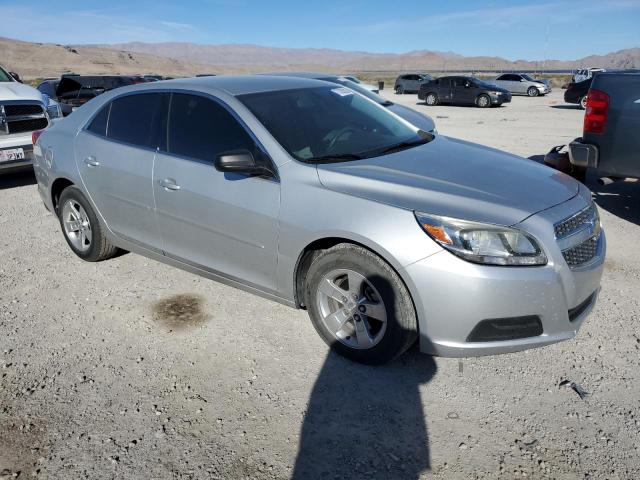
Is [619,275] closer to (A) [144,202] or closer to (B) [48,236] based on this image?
(A) [144,202]

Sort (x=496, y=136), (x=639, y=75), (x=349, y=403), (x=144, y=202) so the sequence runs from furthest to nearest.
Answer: (x=496, y=136), (x=639, y=75), (x=144, y=202), (x=349, y=403)

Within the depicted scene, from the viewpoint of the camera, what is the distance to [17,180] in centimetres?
875

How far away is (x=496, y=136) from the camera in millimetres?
12820

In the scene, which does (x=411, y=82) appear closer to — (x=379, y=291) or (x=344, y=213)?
(x=344, y=213)

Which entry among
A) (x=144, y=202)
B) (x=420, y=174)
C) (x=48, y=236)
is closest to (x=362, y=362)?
(x=420, y=174)

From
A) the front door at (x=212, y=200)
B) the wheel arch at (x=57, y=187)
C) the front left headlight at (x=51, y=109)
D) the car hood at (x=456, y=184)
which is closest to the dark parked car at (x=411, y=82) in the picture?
the front left headlight at (x=51, y=109)

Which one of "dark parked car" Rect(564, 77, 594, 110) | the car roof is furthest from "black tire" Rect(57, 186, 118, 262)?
"dark parked car" Rect(564, 77, 594, 110)

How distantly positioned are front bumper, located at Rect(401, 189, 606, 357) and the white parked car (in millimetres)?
6940

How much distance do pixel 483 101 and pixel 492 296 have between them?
77.5 ft

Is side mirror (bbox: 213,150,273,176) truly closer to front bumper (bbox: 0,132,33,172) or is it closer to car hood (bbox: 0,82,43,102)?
front bumper (bbox: 0,132,33,172)

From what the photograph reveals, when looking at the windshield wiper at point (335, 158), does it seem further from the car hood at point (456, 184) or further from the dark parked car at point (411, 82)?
the dark parked car at point (411, 82)

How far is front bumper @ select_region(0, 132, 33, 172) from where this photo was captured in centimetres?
760

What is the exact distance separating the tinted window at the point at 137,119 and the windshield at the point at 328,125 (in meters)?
0.82

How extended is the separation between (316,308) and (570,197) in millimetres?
1698
